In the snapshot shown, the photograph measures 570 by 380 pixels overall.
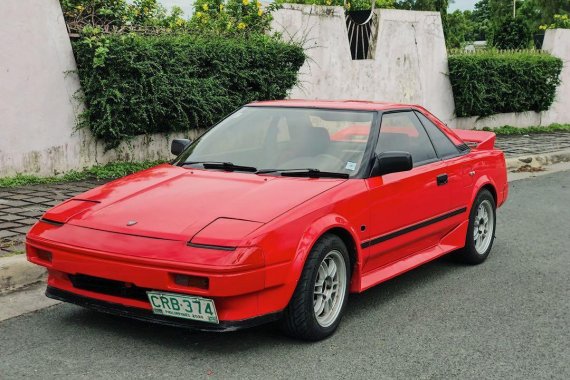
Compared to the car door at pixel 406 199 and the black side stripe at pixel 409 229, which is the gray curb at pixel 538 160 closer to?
the black side stripe at pixel 409 229

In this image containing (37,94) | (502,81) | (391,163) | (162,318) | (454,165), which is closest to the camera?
(162,318)

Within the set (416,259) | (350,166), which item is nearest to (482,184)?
(416,259)

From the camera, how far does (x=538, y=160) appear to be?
527 inches

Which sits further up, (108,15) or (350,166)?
(108,15)

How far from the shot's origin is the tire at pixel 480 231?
640cm

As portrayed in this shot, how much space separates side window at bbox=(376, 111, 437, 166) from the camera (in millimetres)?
5543

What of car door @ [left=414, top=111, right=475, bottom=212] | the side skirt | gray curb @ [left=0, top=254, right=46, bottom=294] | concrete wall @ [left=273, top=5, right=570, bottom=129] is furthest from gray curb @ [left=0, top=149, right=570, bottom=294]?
concrete wall @ [left=273, top=5, right=570, bottom=129]

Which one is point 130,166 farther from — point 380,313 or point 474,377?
point 474,377

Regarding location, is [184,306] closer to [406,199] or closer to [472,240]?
[406,199]

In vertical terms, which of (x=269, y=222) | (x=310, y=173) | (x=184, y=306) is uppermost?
(x=310, y=173)

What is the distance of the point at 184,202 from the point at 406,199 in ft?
5.49

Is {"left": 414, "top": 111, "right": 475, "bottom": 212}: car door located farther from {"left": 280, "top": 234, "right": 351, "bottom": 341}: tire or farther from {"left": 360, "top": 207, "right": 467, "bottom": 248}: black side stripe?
{"left": 280, "top": 234, "right": 351, "bottom": 341}: tire

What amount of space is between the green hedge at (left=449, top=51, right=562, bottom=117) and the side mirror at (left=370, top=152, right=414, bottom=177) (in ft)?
39.5

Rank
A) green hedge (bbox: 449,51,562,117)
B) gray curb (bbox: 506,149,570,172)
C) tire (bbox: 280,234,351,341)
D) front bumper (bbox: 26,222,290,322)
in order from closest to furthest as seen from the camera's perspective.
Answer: front bumper (bbox: 26,222,290,322) → tire (bbox: 280,234,351,341) → gray curb (bbox: 506,149,570,172) → green hedge (bbox: 449,51,562,117)
